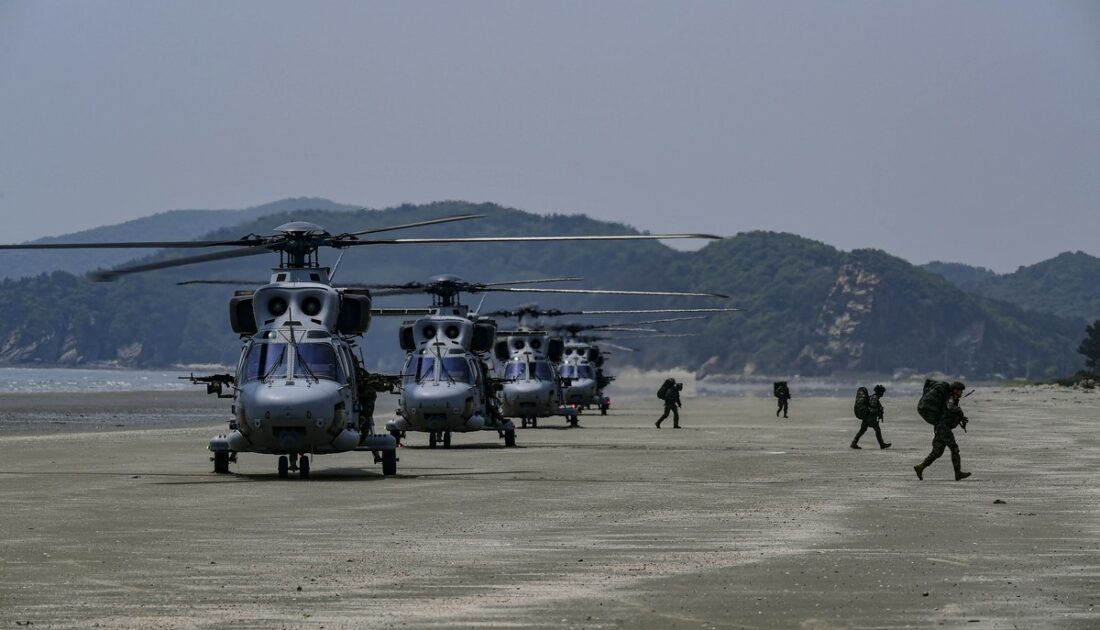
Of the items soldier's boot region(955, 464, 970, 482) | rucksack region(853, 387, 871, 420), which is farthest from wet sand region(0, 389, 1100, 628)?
rucksack region(853, 387, 871, 420)

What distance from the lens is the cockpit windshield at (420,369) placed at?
120ft

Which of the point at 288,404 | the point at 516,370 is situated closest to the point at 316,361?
the point at 288,404

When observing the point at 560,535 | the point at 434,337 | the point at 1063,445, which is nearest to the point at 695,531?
the point at 560,535

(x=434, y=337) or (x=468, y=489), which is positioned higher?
(x=434, y=337)

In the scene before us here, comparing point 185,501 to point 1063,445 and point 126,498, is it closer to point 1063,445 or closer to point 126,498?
point 126,498

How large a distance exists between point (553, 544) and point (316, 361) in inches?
406

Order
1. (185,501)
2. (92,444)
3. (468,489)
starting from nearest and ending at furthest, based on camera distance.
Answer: (185,501) < (468,489) < (92,444)

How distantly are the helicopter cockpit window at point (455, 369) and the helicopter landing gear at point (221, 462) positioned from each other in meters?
10.3

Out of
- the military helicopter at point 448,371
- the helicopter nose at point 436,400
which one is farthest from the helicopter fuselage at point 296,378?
the helicopter nose at point 436,400

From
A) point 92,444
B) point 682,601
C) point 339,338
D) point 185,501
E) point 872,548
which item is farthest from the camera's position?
point 92,444

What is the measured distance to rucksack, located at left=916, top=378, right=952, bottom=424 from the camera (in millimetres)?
24844

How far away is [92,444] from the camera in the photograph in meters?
39.7

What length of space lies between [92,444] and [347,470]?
13.5 meters

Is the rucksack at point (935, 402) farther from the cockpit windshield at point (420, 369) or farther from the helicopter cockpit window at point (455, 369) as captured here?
the cockpit windshield at point (420, 369)
